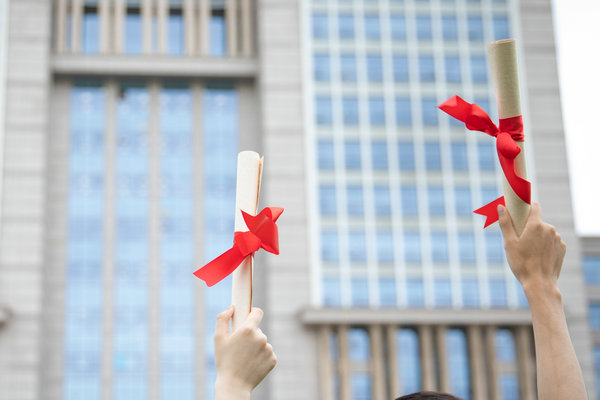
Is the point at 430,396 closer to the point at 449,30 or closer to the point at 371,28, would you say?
the point at 371,28

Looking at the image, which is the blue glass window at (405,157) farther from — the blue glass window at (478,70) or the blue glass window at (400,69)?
the blue glass window at (478,70)

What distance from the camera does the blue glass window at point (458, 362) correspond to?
139ft

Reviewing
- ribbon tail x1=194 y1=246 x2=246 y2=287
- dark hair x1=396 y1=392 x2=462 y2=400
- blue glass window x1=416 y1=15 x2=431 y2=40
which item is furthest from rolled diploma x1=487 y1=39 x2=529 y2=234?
blue glass window x1=416 y1=15 x2=431 y2=40

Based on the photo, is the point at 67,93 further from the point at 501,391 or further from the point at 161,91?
the point at 501,391

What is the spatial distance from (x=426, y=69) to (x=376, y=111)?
2.79 metres

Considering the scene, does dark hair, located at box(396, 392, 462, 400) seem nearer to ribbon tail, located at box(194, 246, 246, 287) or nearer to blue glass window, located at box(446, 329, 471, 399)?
ribbon tail, located at box(194, 246, 246, 287)

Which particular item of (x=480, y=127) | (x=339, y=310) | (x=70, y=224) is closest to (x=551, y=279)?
(x=480, y=127)

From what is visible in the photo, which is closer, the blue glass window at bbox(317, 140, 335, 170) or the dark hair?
the dark hair

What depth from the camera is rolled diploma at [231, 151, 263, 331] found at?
10.0 ft

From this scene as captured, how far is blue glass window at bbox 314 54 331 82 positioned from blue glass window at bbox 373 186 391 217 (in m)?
5.00

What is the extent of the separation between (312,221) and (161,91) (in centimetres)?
920

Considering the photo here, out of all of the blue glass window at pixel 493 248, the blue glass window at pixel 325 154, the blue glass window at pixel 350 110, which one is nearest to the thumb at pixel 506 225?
the blue glass window at pixel 325 154

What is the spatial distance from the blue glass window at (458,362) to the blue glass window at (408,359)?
1.25 metres

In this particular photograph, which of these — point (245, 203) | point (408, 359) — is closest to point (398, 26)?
point (408, 359)
